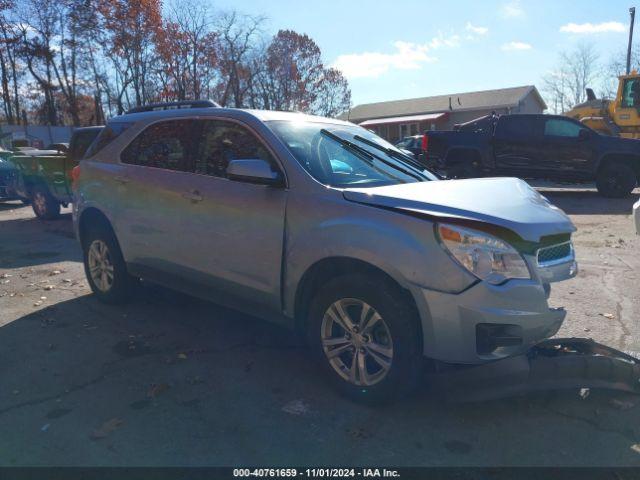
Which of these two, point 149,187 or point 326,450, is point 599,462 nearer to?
point 326,450

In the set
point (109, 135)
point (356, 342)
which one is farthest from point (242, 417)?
point (109, 135)

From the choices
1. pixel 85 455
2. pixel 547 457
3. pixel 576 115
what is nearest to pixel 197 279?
pixel 85 455

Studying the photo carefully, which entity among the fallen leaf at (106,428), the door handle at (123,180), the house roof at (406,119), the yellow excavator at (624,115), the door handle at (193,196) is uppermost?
the house roof at (406,119)

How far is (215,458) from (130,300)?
3044 mm

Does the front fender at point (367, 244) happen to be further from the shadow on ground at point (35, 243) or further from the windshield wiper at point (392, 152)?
the shadow on ground at point (35, 243)

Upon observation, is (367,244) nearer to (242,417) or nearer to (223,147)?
(242,417)

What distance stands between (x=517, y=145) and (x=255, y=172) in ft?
38.6

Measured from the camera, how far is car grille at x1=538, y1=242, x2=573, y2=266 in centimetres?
320

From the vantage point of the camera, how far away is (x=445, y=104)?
46469mm

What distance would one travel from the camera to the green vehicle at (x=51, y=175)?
1081cm

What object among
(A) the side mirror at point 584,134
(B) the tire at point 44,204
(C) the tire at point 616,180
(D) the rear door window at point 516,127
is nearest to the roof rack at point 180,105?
(B) the tire at point 44,204

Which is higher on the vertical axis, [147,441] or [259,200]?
[259,200]

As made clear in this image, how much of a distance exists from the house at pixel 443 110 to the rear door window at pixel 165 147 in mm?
37499

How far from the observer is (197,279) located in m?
4.39
